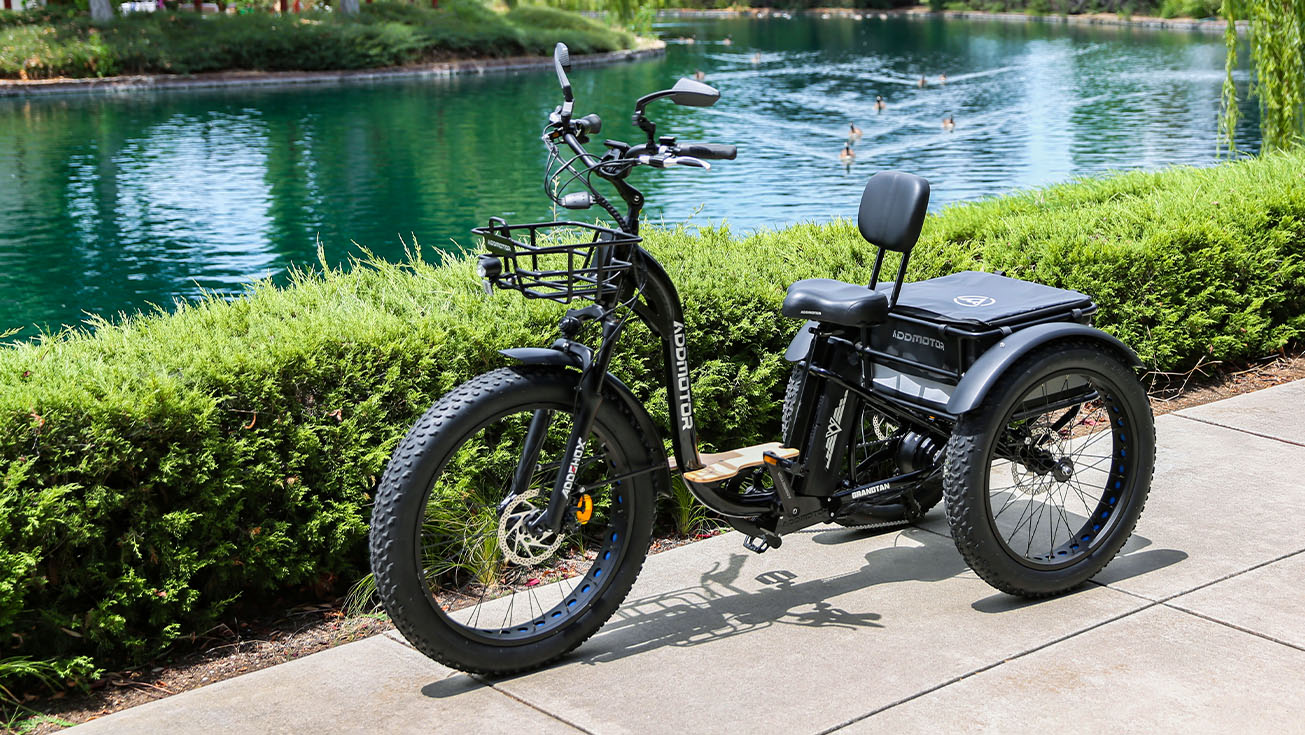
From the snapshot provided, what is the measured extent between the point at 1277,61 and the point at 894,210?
7131 mm

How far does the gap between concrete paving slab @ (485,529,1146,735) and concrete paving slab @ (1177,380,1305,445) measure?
1927 millimetres

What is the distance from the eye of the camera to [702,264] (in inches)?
194

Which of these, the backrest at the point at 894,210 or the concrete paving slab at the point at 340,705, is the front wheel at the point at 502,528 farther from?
the backrest at the point at 894,210

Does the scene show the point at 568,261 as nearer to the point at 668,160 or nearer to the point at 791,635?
the point at 668,160

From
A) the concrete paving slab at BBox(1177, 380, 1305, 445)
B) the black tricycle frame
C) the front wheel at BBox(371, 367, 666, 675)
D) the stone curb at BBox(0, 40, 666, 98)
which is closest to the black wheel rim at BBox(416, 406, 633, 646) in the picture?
the front wheel at BBox(371, 367, 666, 675)

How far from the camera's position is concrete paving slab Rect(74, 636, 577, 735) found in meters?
2.96

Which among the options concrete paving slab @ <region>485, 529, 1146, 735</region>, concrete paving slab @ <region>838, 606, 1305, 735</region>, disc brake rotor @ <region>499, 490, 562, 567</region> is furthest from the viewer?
disc brake rotor @ <region>499, 490, 562, 567</region>

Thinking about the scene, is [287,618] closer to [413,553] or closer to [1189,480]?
[413,553]

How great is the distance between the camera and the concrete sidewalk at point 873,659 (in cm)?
296

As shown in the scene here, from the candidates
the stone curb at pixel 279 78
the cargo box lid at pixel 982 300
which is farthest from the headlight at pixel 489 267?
the stone curb at pixel 279 78

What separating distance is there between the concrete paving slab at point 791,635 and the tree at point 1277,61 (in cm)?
696

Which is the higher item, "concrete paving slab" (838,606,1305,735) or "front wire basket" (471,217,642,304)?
"front wire basket" (471,217,642,304)

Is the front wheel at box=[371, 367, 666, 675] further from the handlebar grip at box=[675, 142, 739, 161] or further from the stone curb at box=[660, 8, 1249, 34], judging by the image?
the stone curb at box=[660, 8, 1249, 34]

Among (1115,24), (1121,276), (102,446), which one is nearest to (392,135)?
(1121,276)
